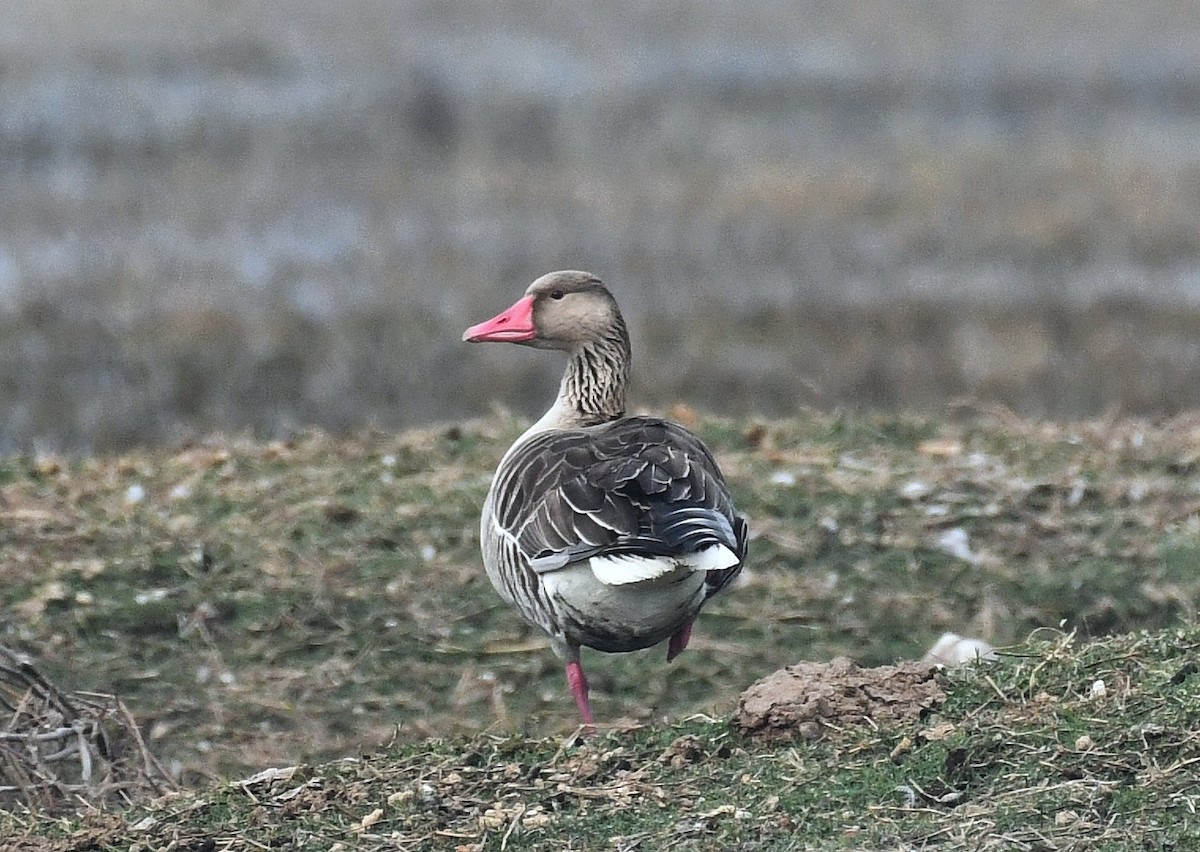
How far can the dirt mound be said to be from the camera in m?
4.55

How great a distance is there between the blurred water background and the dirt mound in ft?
20.1

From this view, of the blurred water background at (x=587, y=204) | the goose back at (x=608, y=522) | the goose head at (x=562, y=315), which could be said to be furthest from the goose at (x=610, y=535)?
the blurred water background at (x=587, y=204)

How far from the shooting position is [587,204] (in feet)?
52.2

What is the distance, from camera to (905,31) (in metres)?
21.6

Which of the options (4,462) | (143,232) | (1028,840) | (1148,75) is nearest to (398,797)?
(1028,840)

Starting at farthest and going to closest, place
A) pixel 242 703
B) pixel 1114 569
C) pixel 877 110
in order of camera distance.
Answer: pixel 877 110 < pixel 1114 569 < pixel 242 703

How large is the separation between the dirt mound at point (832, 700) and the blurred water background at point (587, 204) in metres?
6.14

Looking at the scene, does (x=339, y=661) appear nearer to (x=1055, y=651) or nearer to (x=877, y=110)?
(x=1055, y=651)

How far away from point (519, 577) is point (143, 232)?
33.9 ft

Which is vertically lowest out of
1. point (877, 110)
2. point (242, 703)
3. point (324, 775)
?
point (242, 703)

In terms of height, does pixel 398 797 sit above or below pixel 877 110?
below

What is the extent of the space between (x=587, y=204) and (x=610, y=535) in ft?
37.4

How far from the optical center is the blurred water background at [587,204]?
1216cm

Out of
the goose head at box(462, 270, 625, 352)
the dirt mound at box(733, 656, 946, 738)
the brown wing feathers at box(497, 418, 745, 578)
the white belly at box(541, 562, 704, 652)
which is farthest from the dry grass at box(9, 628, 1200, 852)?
the goose head at box(462, 270, 625, 352)
